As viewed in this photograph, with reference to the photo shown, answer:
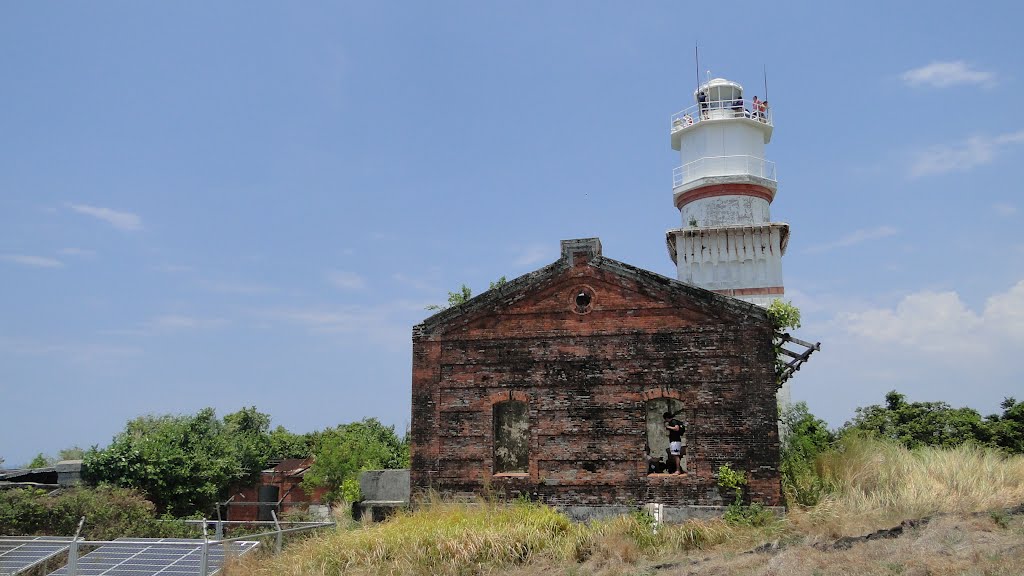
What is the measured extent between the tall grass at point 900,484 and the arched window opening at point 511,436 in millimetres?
6185

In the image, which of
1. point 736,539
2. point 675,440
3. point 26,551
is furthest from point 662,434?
point 26,551

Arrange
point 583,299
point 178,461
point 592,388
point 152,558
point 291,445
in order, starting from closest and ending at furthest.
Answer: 1. point 152,558
2. point 592,388
3. point 583,299
4. point 178,461
5. point 291,445

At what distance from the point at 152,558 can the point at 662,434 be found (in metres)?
11.3

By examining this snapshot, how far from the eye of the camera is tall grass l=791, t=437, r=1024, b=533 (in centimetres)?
1596

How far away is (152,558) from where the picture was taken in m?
15.4

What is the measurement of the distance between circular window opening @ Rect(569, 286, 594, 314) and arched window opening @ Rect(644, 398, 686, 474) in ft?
8.51

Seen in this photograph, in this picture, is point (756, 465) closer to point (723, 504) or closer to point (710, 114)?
point (723, 504)

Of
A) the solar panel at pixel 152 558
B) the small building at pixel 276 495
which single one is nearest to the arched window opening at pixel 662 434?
the solar panel at pixel 152 558

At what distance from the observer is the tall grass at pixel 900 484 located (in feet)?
52.4

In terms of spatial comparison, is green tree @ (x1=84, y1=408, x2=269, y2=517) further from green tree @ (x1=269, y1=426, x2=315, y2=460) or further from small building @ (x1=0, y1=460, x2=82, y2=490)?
green tree @ (x1=269, y1=426, x2=315, y2=460)

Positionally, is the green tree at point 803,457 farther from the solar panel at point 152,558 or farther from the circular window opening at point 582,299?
the solar panel at point 152,558

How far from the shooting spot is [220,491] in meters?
28.5

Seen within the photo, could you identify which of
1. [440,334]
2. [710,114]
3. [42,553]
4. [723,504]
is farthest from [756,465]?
[710,114]

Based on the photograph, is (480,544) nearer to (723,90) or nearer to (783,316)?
(783,316)
